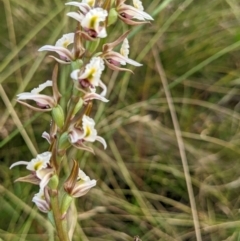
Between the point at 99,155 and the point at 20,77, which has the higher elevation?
the point at 20,77

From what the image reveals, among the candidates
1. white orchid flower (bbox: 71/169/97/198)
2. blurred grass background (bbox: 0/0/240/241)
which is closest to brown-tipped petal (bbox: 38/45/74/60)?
white orchid flower (bbox: 71/169/97/198)

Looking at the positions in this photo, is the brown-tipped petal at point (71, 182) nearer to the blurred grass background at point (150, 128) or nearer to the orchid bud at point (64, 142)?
the orchid bud at point (64, 142)

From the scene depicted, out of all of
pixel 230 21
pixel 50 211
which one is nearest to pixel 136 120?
pixel 230 21

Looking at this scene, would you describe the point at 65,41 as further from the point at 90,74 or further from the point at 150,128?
the point at 150,128


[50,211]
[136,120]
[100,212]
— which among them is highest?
[50,211]

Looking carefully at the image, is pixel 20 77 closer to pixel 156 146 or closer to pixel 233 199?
pixel 156 146

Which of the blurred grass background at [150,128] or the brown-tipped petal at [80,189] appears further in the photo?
the blurred grass background at [150,128]


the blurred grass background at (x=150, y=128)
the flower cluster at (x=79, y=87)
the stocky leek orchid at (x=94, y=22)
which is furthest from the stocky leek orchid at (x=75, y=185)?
the blurred grass background at (x=150, y=128)

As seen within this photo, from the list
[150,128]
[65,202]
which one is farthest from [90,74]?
[150,128]
